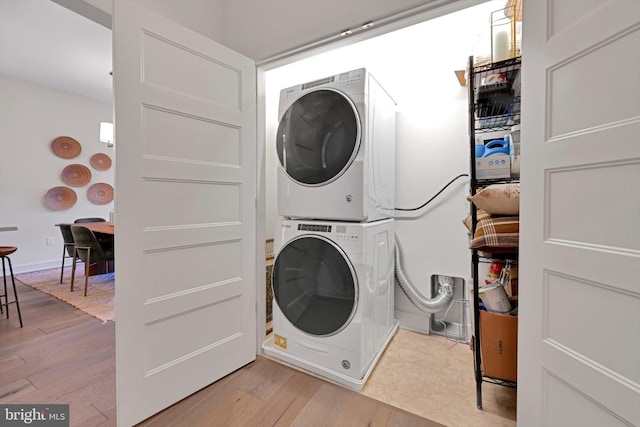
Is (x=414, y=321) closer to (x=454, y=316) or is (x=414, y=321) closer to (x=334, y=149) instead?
(x=454, y=316)

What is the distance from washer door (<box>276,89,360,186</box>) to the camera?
1.56m

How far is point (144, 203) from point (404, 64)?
82.5 inches

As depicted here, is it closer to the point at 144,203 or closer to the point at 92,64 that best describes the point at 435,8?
the point at 144,203

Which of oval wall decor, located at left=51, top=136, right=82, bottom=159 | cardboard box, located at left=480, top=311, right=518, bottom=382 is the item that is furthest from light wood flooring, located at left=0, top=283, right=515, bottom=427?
oval wall decor, located at left=51, top=136, right=82, bottom=159

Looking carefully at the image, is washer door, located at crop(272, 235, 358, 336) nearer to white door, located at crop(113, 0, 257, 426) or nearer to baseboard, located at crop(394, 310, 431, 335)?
white door, located at crop(113, 0, 257, 426)

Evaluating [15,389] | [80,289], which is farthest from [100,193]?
[15,389]

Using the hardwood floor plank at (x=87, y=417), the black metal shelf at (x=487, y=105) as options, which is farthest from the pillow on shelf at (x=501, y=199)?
the hardwood floor plank at (x=87, y=417)

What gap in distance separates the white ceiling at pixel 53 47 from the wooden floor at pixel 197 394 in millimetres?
2794

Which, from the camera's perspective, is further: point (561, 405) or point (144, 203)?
point (144, 203)

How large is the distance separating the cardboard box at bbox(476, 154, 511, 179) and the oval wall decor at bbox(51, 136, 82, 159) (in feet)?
18.9

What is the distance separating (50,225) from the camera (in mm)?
4367

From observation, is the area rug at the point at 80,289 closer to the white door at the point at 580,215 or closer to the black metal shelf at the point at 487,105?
the black metal shelf at the point at 487,105

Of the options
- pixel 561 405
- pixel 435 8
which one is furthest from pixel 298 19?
pixel 561 405

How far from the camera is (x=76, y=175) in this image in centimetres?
455
